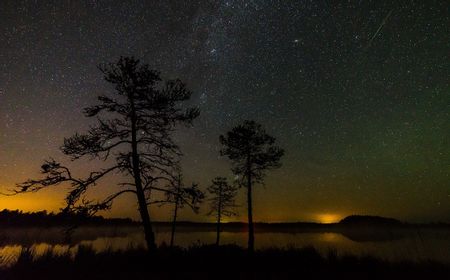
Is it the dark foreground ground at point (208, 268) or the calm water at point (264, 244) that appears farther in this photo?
the calm water at point (264, 244)

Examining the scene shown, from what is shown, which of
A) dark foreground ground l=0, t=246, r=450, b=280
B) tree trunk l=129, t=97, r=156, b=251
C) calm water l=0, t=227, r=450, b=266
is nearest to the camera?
dark foreground ground l=0, t=246, r=450, b=280

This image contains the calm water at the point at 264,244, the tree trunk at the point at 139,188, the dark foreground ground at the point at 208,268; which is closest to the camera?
the dark foreground ground at the point at 208,268

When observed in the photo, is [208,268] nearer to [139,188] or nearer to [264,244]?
[139,188]

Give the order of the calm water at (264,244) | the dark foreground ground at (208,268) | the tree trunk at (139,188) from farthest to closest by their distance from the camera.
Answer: the calm water at (264,244) → the tree trunk at (139,188) → the dark foreground ground at (208,268)

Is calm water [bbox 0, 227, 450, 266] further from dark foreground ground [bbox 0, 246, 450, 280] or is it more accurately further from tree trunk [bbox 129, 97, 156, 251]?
tree trunk [bbox 129, 97, 156, 251]

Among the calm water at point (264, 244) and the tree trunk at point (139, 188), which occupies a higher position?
the tree trunk at point (139, 188)

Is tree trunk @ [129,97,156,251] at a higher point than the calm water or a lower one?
higher

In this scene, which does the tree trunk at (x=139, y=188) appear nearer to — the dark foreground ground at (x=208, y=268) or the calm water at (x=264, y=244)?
the dark foreground ground at (x=208, y=268)

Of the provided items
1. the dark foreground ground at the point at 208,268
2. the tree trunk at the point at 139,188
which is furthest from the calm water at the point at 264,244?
the tree trunk at the point at 139,188

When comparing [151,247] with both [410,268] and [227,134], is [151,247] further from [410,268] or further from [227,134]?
[227,134]

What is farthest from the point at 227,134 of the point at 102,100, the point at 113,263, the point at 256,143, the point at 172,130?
the point at 113,263

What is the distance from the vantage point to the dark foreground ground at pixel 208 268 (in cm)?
1027

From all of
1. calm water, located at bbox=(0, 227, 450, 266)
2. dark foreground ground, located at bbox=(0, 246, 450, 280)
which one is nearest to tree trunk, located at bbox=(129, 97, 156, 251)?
dark foreground ground, located at bbox=(0, 246, 450, 280)

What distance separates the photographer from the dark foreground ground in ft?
33.7
